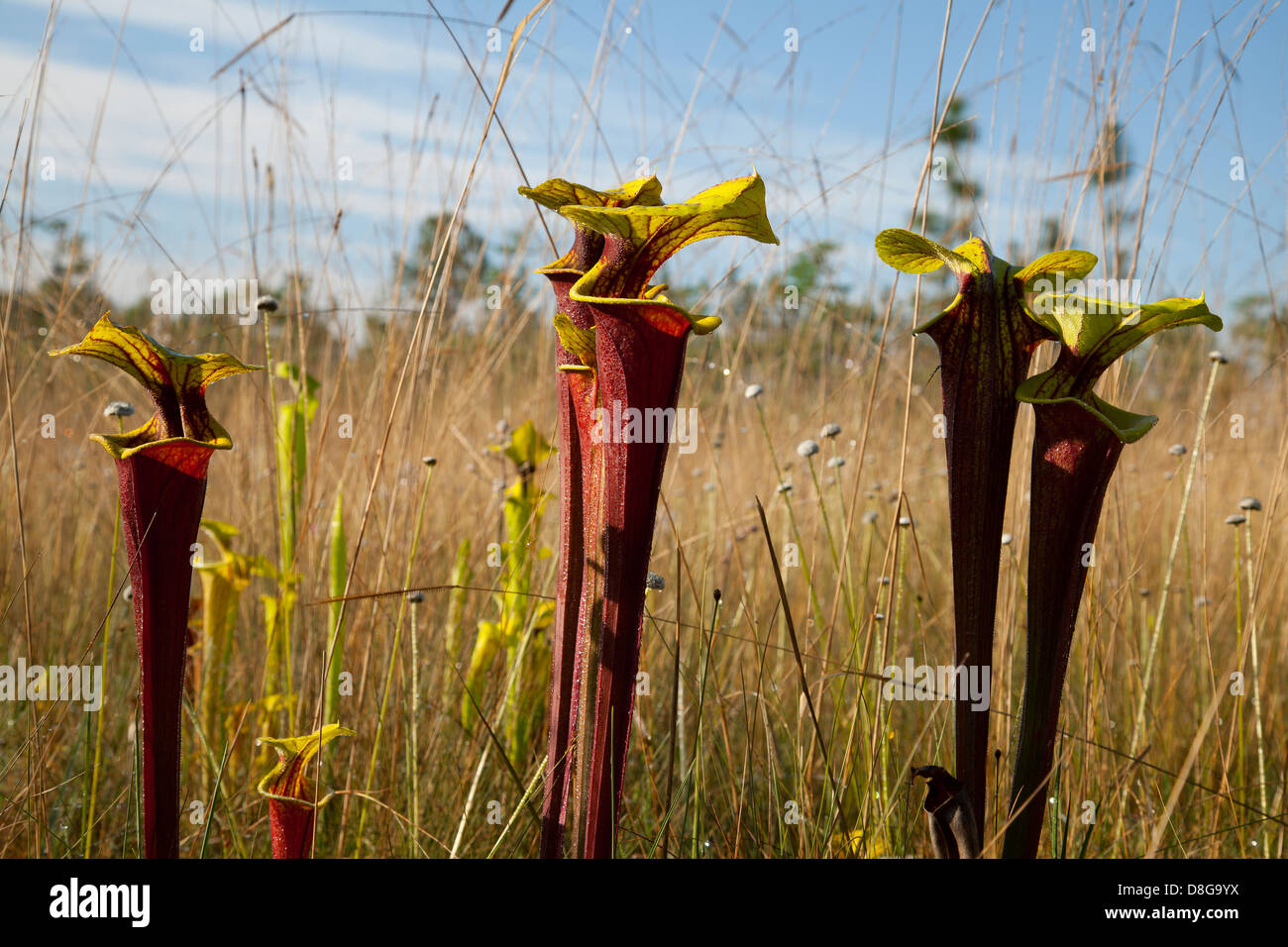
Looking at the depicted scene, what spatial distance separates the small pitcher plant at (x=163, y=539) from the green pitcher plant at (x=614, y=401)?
0.40 m

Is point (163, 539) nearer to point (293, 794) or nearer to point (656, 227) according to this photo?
point (293, 794)

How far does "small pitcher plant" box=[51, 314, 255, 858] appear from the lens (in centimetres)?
94

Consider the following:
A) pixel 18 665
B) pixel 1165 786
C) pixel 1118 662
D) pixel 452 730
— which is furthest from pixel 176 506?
pixel 1118 662

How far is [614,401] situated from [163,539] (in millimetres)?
534

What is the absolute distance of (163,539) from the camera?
94cm

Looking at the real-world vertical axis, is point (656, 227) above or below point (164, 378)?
above

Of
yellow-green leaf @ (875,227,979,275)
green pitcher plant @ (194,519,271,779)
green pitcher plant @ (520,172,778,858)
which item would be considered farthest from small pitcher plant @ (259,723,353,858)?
green pitcher plant @ (194,519,271,779)

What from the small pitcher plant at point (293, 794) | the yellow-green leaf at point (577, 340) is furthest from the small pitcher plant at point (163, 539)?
the yellow-green leaf at point (577, 340)

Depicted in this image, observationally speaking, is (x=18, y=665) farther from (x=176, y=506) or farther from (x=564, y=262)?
(x=564, y=262)

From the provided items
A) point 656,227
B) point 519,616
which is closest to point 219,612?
point 519,616

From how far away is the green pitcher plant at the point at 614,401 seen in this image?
794mm

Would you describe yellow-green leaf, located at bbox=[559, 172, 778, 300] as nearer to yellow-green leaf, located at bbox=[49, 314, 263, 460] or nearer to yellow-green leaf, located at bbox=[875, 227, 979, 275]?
yellow-green leaf, located at bbox=[875, 227, 979, 275]
